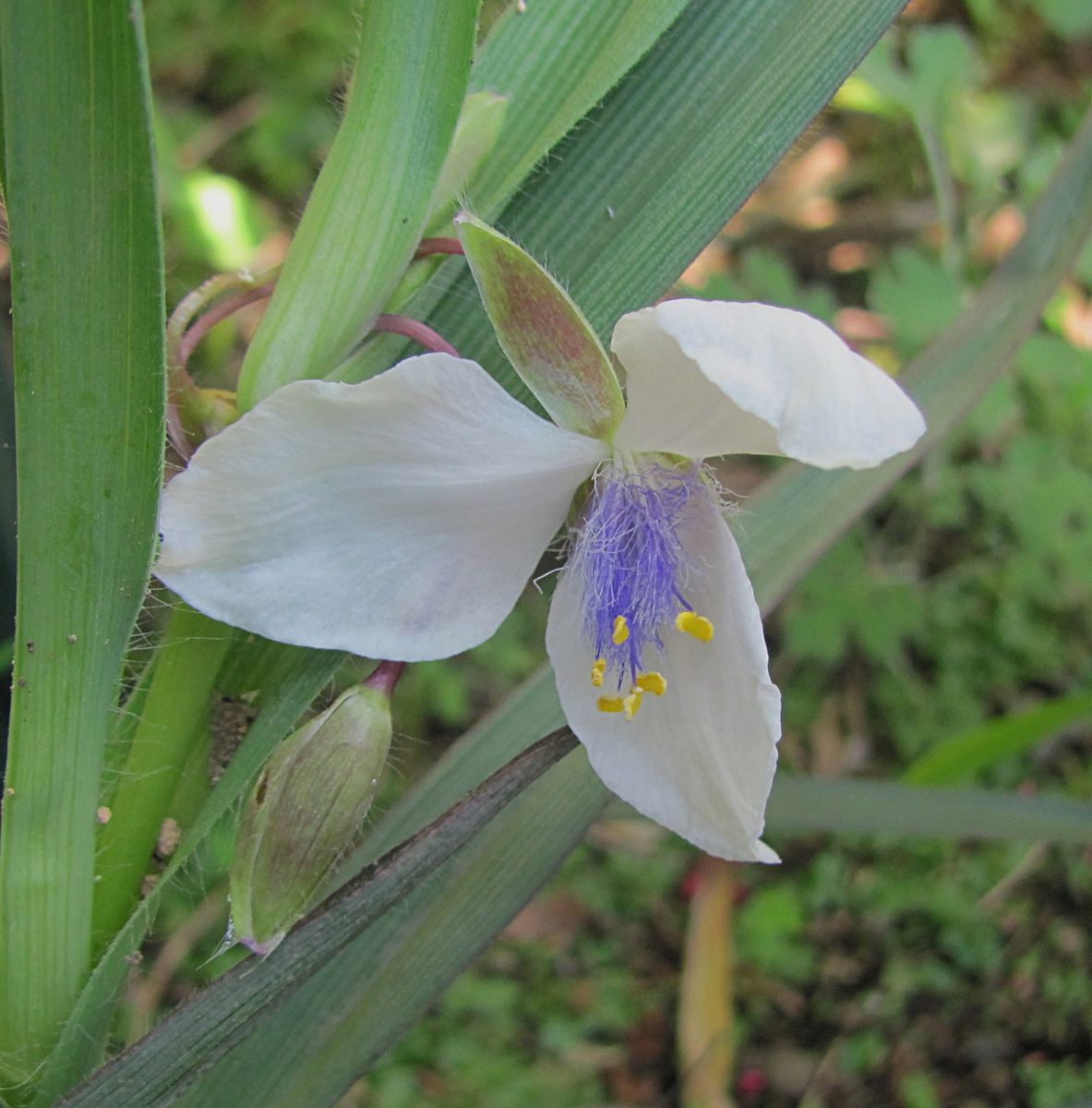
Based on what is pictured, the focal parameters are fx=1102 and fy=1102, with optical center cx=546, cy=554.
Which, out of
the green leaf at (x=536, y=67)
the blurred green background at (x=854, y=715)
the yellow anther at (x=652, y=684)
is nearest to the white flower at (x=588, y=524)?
the yellow anther at (x=652, y=684)

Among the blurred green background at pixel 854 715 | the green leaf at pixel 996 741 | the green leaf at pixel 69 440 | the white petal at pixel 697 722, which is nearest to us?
the green leaf at pixel 69 440

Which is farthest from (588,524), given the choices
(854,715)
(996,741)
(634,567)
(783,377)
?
(854,715)

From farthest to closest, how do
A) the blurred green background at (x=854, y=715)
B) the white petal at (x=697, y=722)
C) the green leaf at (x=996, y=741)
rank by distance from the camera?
the blurred green background at (x=854, y=715), the green leaf at (x=996, y=741), the white petal at (x=697, y=722)

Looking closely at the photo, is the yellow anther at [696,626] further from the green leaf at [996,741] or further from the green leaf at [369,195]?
the green leaf at [996,741]

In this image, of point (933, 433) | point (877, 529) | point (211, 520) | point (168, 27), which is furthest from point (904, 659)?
point (168, 27)

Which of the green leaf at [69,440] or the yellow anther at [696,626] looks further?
the yellow anther at [696,626]

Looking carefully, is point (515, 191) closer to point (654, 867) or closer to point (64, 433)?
point (64, 433)

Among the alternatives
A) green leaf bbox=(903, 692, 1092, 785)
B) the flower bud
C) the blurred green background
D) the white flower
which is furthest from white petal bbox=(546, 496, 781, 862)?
green leaf bbox=(903, 692, 1092, 785)

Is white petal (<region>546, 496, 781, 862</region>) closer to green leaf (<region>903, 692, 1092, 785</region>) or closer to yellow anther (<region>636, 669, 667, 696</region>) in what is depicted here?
yellow anther (<region>636, 669, 667, 696</region>)
